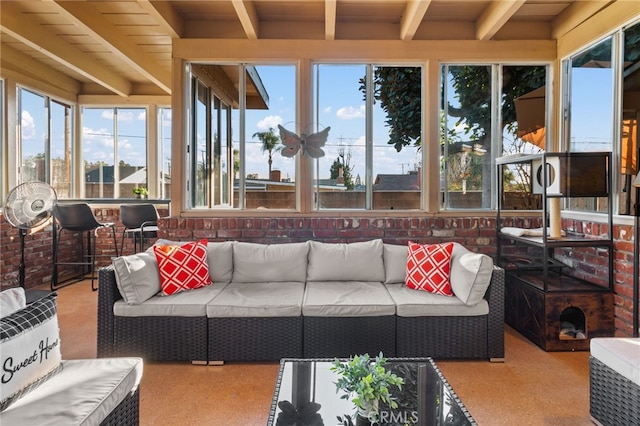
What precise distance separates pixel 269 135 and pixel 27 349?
287cm

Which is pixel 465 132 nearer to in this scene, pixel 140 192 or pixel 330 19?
pixel 330 19

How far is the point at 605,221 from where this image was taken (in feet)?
9.89

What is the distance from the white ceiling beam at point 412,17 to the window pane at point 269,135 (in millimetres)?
1172

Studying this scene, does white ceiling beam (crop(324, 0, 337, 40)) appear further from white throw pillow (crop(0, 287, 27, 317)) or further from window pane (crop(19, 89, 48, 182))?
window pane (crop(19, 89, 48, 182))

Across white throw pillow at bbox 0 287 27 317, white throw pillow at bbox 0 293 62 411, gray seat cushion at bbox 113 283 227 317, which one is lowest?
gray seat cushion at bbox 113 283 227 317

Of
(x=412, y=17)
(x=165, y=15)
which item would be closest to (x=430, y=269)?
(x=412, y=17)

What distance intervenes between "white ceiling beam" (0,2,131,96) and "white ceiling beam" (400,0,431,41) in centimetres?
369

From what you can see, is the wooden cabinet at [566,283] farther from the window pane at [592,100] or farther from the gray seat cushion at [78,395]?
the gray seat cushion at [78,395]

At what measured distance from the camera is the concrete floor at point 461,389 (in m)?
1.99

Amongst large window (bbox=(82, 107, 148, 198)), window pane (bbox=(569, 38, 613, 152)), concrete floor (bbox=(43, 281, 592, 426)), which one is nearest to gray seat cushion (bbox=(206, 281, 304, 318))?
concrete floor (bbox=(43, 281, 592, 426))

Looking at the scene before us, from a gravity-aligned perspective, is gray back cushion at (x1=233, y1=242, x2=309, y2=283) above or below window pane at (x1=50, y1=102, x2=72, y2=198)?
below

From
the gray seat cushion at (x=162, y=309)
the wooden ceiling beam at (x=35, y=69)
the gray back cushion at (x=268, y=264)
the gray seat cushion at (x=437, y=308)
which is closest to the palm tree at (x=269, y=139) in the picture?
the gray back cushion at (x=268, y=264)

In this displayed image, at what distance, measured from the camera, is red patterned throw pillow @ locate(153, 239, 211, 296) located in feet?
9.19

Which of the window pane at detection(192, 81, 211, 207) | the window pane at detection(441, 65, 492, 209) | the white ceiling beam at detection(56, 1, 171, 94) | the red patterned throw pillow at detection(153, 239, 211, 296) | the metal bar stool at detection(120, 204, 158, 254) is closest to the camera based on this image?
the red patterned throw pillow at detection(153, 239, 211, 296)
